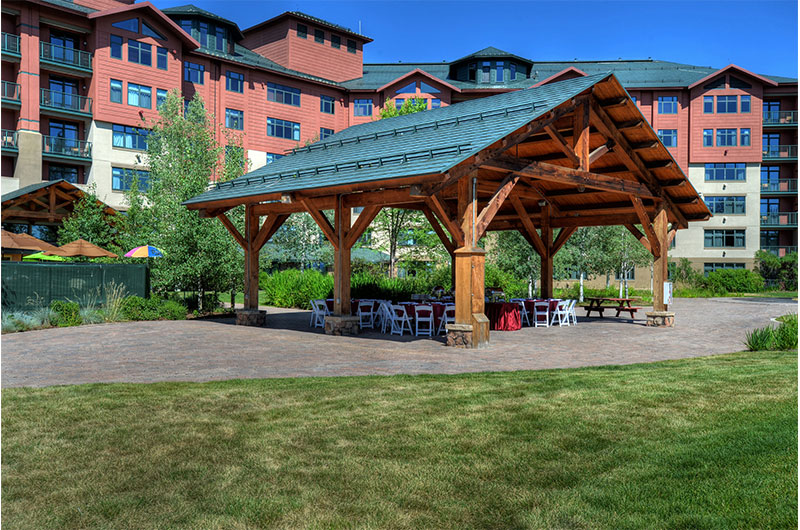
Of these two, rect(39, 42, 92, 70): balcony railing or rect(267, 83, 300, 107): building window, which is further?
rect(267, 83, 300, 107): building window

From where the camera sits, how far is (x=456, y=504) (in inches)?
192

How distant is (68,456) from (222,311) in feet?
59.7

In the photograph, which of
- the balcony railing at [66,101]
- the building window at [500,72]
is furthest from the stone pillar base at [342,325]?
the building window at [500,72]

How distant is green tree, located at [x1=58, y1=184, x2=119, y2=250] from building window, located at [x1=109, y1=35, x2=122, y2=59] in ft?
46.9

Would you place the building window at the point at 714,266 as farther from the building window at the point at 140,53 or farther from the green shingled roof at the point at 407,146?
the building window at the point at 140,53

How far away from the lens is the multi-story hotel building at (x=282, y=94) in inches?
1501

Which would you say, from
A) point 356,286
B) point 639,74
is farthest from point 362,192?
point 639,74

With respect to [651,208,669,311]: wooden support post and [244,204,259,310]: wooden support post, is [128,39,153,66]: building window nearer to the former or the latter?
[244,204,259,310]: wooden support post

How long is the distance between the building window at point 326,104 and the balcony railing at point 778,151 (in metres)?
36.7

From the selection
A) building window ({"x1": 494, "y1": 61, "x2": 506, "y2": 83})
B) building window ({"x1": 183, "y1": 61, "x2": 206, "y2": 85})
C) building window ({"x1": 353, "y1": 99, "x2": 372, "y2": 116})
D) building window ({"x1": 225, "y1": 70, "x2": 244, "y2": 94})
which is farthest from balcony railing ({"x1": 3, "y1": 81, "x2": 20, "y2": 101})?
building window ({"x1": 494, "y1": 61, "x2": 506, "y2": 83})

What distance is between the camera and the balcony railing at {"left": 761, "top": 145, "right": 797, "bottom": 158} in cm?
5578

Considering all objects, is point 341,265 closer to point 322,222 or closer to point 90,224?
point 322,222

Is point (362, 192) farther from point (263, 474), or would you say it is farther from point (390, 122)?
point (263, 474)

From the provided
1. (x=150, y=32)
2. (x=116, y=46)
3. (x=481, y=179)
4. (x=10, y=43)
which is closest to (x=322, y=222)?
(x=481, y=179)
